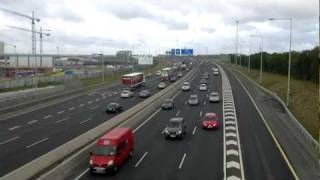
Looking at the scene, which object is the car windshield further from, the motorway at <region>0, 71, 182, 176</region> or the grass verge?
the grass verge

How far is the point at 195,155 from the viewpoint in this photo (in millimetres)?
33688

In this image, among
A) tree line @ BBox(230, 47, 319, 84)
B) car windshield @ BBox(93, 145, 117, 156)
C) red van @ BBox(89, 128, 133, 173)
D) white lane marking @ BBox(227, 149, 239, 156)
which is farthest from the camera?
tree line @ BBox(230, 47, 319, 84)

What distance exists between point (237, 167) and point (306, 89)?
1574 inches

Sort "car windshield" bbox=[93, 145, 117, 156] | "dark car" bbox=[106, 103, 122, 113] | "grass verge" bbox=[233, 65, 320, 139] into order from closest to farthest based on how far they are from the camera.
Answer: "car windshield" bbox=[93, 145, 117, 156] < "grass verge" bbox=[233, 65, 320, 139] < "dark car" bbox=[106, 103, 122, 113]

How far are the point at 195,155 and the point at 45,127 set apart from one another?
62.3 ft

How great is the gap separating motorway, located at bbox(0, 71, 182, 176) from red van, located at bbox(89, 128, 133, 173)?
509cm

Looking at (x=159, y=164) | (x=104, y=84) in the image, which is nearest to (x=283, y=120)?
(x=159, y=164)

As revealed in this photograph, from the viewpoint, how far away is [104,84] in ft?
342

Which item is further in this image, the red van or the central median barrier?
the red van

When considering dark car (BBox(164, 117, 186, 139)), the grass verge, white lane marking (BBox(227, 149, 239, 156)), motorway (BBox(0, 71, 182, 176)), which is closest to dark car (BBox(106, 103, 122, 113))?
motorway (BBox(0, 71, 182, 176))

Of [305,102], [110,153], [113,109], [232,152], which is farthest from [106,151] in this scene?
[305,102]

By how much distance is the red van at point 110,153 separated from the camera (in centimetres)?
2789

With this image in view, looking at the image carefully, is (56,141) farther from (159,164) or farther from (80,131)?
(159,164)

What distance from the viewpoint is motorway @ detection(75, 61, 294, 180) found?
28328 millimetres
